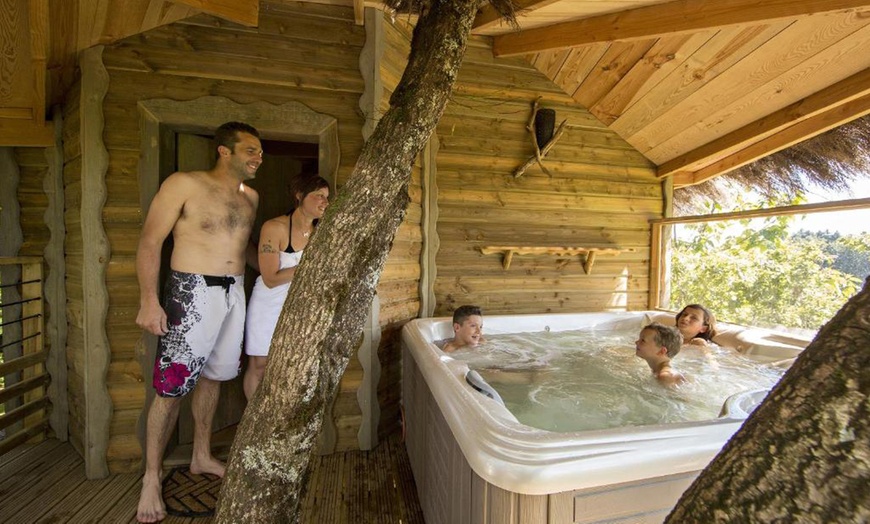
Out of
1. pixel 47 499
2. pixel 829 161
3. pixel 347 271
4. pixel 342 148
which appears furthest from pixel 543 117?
pixel 47 499

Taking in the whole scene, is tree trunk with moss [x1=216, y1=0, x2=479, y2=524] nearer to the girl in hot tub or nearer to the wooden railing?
the wooden railing

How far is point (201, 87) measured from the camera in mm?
2096

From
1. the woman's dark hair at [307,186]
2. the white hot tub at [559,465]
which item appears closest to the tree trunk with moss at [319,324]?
the white hot tub at [559,465]

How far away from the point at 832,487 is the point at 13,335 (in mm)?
3363

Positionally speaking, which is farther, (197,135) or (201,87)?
(197,135)

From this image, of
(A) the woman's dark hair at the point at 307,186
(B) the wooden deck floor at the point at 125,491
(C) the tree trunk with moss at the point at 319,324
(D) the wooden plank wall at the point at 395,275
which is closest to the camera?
(C) the tree trunk with moss at the point at 319,324

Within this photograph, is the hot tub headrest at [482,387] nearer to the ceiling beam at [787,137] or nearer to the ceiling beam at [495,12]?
the ceiling beam at [495,12]

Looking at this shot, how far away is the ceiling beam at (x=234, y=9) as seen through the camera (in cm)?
177

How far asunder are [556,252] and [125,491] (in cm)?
307

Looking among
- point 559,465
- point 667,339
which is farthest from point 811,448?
point 667,339

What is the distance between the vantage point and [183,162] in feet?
7.29

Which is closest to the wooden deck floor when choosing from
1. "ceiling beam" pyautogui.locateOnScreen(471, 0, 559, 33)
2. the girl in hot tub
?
the girl in hot tub

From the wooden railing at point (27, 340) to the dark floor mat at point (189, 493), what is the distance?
981 millimetres

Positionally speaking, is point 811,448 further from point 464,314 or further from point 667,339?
point 464,314
